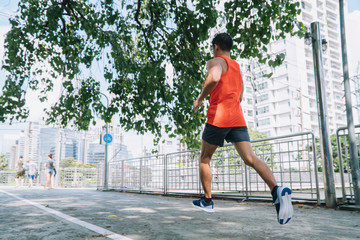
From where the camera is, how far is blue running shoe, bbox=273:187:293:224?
10.3ft

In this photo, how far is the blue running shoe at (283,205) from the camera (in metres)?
3.13

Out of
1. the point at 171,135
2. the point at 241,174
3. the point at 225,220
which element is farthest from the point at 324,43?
the point at 225,220

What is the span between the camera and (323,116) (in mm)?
6543

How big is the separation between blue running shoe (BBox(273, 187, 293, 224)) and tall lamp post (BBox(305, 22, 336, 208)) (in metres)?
3.55

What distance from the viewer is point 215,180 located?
8977 millimetres

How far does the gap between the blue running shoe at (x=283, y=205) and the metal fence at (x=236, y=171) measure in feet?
12.5

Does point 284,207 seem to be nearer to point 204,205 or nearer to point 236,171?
point 204,205

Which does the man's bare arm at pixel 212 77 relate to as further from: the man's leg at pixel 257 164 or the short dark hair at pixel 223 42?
the man's leg at pixel 257 164

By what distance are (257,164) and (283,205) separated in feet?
1.61

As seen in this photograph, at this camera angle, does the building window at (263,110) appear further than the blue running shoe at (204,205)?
Yes

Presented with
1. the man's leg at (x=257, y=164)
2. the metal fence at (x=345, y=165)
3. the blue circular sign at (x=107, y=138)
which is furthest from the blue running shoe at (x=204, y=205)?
the blue circular sign at (x=107, y=138)

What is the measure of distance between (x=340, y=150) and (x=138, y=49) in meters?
6.47

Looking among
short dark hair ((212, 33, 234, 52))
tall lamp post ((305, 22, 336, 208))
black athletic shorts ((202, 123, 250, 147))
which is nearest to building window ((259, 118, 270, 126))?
tall lamp post ((305, 22, 336, 208))

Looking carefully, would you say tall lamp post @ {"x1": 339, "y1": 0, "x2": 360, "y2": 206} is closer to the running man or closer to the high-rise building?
the running man
